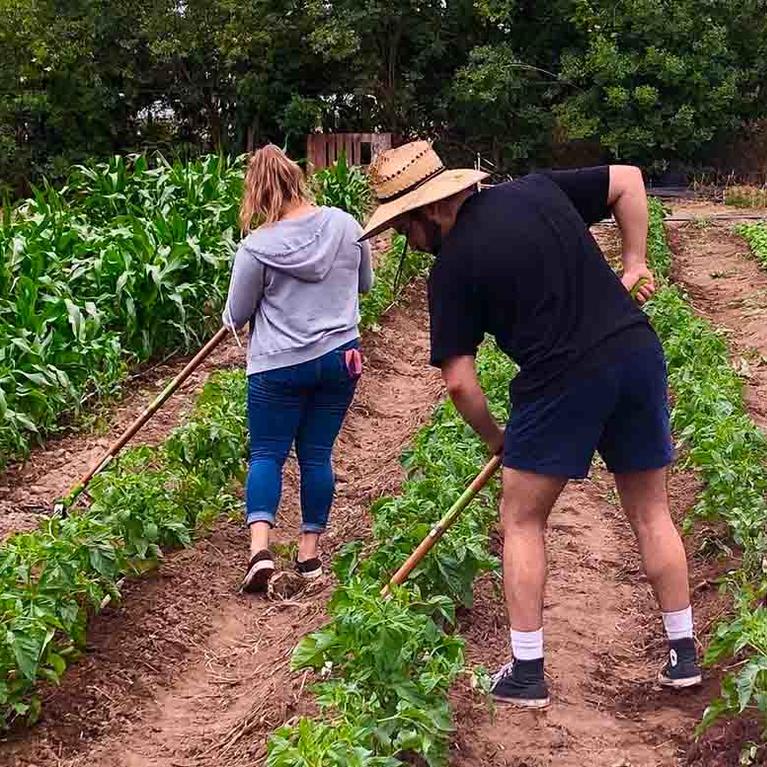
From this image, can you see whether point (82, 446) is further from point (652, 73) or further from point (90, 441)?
point (652, 73)

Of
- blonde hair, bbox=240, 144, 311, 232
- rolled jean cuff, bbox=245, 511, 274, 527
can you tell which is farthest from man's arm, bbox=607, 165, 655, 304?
rolled jean cuff, bbox=245, 511, 274, 527

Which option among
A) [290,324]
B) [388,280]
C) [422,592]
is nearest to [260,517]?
[290,324]

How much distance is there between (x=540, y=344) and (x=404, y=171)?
67 cm

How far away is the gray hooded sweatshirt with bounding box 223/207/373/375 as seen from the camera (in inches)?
194

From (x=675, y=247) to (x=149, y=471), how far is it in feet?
39.3

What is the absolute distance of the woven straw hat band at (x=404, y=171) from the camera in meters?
3.68

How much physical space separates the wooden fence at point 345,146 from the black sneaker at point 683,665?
19880mm

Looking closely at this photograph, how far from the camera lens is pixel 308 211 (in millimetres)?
4988

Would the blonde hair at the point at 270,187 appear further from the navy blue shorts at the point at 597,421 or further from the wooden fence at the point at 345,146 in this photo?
the wooden fence at the point at 345,146

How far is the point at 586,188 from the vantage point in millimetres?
3727

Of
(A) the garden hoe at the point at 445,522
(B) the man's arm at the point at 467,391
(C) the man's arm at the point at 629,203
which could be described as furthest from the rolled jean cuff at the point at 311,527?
(C) the man's arm at the point at 629,203

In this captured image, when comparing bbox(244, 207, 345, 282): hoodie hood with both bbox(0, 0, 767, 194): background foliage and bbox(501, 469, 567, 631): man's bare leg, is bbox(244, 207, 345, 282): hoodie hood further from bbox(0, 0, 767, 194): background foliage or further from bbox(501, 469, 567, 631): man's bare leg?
bbox(0, 0, 767, 194): background foliage

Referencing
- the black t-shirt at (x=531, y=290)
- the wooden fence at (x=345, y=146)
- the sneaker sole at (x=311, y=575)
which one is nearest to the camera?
the black t-shirt at (x=531, y=290)

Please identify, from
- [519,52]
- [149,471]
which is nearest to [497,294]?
[149,471]
